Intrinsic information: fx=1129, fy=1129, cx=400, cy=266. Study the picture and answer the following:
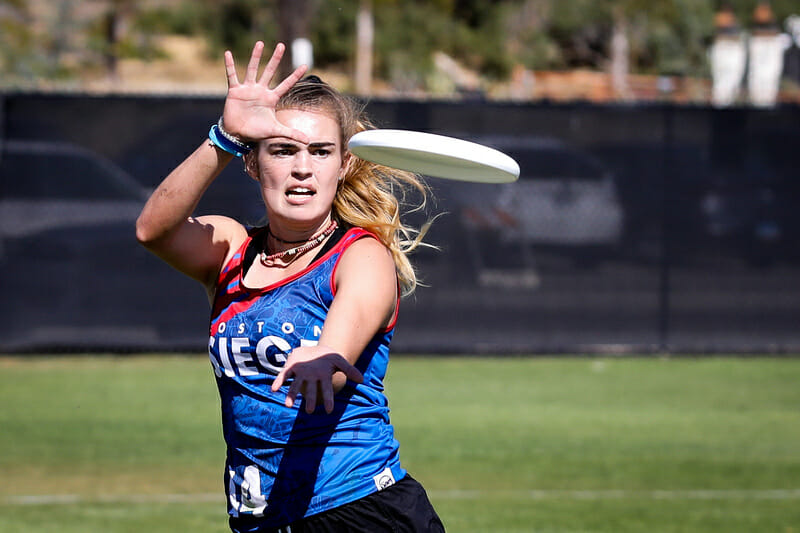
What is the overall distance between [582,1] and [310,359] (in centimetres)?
5705

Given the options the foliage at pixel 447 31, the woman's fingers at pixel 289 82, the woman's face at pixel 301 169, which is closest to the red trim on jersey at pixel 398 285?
the woman's face at pixel 301 169

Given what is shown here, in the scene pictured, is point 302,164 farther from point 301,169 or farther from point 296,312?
point 296,312

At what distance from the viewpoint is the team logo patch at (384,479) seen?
3.07 m

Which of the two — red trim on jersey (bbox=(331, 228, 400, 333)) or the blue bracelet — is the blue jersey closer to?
red trim on jersey (bbox=(331, 228, 400, 333))

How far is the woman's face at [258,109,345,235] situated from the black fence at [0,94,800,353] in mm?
7805

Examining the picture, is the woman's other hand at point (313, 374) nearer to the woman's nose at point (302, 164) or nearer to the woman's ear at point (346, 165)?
the woman's nose at point (302, 164)

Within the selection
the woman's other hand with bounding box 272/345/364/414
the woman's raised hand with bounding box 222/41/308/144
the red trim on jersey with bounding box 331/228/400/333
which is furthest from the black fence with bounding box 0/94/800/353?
A: the woman's other hand with bounding box 272/345/364/414

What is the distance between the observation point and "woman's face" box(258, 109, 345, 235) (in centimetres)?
298

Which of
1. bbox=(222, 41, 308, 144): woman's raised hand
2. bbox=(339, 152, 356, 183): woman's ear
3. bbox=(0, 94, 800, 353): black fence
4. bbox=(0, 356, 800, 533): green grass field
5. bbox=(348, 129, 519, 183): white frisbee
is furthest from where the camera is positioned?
bbox=(0, 94, 800, 353): black fence

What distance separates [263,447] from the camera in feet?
9.93

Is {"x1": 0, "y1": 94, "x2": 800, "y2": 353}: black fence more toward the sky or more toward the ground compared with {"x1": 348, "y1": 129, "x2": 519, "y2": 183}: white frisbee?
more toward the ground

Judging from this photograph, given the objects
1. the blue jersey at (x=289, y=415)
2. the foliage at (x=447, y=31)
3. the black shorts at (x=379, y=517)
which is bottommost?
the foliage at (x=447, y=31)

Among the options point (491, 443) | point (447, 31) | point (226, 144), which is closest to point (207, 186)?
point (226, 144)

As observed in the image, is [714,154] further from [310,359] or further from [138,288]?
[310,359]
